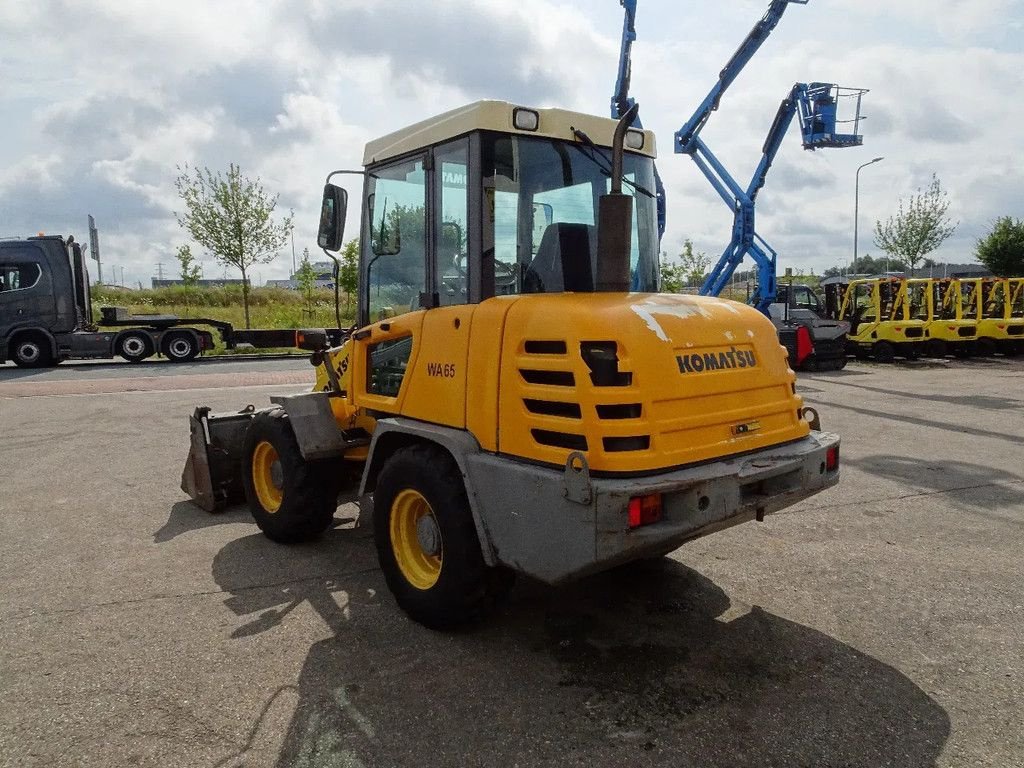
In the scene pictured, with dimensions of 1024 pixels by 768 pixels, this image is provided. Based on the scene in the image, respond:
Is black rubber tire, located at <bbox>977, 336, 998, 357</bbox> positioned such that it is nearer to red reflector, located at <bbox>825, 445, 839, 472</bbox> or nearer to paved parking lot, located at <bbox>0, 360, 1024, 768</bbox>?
paved parking lot, located at <bbox>0, 360, 1024, 768</bbox>

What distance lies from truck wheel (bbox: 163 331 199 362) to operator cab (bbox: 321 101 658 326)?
57.4ft

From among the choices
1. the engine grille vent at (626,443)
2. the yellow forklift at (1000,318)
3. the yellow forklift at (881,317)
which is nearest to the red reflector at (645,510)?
the engine grille vent at (626,443)

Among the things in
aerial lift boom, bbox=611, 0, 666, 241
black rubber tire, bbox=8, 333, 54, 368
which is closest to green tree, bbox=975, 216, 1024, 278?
aerial lift boom, bbox=611, 0, 666, 241

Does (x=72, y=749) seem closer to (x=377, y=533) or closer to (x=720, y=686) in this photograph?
(x=377, y=533)

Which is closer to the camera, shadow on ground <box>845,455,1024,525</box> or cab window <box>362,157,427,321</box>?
cab window <box>362,157,427,321</box>

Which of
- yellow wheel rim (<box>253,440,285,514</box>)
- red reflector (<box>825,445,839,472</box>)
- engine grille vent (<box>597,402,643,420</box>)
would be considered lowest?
yellow wheel rim (<box>253,440,285,514</box>)

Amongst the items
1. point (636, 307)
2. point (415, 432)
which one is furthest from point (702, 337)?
point (415, 432)

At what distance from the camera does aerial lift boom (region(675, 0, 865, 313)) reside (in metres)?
17.7

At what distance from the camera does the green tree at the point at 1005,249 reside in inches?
1398

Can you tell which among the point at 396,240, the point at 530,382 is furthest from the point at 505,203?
the point at 530,382

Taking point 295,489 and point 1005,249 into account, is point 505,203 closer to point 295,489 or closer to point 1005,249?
point 295,489

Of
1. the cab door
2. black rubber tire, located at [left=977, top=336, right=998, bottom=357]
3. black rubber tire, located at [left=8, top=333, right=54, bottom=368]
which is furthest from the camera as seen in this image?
black rubber tire, located at [left=977, top=336, right=998, bottom=357]

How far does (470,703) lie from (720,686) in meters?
1.11

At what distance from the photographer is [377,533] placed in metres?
4.02
